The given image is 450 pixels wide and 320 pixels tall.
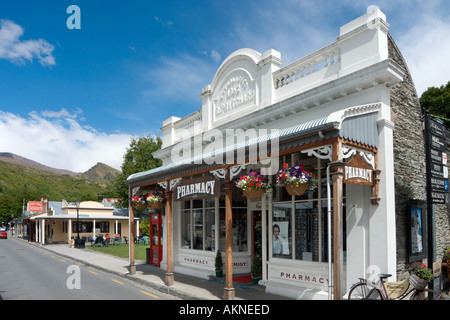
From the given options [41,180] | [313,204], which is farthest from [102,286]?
[41,180]

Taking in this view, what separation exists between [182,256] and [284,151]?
843cm

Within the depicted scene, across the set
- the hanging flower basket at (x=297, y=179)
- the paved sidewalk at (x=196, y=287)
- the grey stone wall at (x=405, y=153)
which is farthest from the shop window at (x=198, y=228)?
the grey stone wall at (x=405, y=153)

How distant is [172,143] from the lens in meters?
16.1

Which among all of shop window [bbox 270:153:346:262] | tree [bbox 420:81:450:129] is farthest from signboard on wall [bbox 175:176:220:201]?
tree [bbox 420:81:450:129]

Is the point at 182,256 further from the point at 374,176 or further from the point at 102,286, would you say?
the point at 374,176

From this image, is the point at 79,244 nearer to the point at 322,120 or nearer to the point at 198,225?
the point at 198,225

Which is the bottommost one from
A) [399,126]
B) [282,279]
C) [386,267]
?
[282,279]

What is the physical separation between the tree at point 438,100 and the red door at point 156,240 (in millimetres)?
19685

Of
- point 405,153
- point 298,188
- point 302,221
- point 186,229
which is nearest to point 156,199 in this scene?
point 186,229

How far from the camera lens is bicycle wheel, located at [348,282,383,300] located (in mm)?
6246

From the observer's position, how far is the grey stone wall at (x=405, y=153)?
24.8 feet

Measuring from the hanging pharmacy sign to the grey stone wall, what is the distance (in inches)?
37.8

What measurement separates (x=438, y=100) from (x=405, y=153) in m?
19.6

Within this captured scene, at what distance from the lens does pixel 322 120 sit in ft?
21.5
